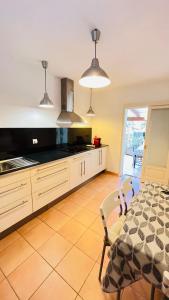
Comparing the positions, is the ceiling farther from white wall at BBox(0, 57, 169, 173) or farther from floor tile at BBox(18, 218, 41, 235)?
floor tile at BBox(18, 218, 41, 235)

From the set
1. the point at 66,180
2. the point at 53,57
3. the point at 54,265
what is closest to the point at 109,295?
the point at 54,265

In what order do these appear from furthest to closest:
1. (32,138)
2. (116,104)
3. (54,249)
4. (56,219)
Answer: (116,104)
(32,138)
(56,219)
(54,249)

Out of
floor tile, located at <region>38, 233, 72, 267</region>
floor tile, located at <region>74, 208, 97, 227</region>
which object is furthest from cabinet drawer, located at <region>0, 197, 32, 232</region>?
floor tile, located at <region>74, 208, 97, 227</region>

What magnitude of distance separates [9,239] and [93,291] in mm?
1103

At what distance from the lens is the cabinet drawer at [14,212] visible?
5.24 feet

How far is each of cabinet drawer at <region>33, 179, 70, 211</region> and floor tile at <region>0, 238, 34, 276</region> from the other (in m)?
0.45

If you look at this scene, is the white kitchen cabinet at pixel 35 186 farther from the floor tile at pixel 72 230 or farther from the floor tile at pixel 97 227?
the floor tile at pixel 97 227

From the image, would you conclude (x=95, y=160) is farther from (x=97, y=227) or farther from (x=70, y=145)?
(x=97, y=227)

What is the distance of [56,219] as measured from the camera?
6.62 feet

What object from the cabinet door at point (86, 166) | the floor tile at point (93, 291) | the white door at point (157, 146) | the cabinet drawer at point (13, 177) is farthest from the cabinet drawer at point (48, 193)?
the white door at point (157, 146)

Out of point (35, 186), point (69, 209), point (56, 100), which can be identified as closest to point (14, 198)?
point (35, 186)

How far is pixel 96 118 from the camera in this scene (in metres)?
3.81

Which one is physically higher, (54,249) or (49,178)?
(49,178)

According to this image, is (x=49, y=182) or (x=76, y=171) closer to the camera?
(x=49, y=182)
